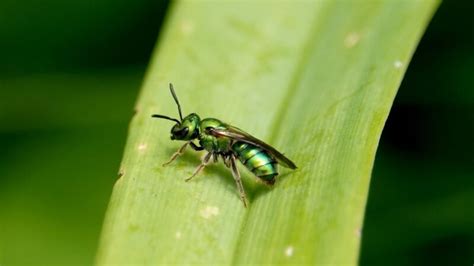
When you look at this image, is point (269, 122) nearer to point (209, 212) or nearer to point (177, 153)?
point (177, 153)

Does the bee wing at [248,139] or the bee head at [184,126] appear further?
the bee head at [184,126]

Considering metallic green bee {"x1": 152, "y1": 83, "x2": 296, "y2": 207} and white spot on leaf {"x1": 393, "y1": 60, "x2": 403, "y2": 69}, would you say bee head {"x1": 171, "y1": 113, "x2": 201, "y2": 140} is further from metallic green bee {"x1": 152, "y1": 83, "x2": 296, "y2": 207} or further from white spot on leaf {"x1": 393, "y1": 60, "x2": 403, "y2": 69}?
white spot on leaf {"x1": 393, "y1": 60, "x2": 403, "y2": 69}

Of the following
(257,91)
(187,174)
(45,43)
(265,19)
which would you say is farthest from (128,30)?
(187,174)

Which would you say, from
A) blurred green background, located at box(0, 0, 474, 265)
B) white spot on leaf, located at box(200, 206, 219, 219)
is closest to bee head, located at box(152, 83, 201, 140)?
white spot on leaf, located at box(200, 206, 219, 219)

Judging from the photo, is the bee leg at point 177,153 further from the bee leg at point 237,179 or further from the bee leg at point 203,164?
the bee leg at point 237,179

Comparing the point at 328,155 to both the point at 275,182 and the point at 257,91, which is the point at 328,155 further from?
the point at 257,91

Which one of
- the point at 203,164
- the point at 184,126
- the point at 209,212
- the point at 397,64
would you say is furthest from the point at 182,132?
the point at 397,64

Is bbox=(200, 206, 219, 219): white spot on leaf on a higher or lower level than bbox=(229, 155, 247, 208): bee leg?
higher

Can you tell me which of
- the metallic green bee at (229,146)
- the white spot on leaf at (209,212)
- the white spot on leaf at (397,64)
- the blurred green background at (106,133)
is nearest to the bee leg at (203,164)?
the metallic green bee at (229,146)
